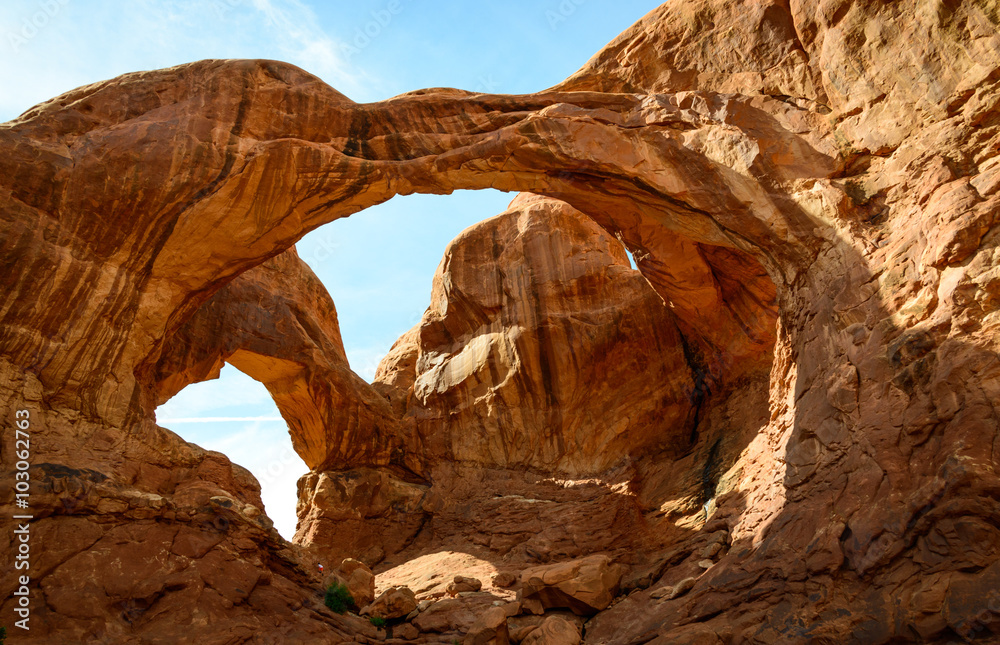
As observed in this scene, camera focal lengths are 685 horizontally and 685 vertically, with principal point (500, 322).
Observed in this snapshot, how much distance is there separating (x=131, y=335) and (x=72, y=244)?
2070 millimetres

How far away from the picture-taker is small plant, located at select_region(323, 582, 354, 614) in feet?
43.2

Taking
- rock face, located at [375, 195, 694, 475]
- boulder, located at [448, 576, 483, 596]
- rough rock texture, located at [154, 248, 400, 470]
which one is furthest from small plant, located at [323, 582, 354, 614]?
rough rock texture, located at [154, 248, 400, 470]

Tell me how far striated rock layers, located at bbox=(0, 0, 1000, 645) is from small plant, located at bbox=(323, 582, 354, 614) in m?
0.58

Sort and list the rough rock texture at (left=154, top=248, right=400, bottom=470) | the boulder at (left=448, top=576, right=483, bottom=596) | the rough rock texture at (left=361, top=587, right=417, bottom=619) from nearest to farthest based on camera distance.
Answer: the rough rock texture at (left=361, top=587, right=417, bottom=619) < the boulder at (left=448, top=576, right=483, bottom=596) < the rough rock texture at (left=154, top=248, right=400, bottom=470)

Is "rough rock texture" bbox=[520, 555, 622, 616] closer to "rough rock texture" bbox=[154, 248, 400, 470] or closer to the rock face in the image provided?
the rock face

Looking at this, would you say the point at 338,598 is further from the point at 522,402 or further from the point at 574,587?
the point at 522,402

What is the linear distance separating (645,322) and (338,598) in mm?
12230

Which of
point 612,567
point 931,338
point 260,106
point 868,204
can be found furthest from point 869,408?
point 260,106

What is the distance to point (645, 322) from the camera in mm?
21219

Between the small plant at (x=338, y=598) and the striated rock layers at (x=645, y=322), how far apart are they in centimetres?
58

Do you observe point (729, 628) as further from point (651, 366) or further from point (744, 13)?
point (744, 13)

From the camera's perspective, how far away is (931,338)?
34.6 feet

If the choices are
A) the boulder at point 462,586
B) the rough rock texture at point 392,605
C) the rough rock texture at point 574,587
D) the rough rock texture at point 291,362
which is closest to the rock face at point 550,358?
the rough rock texture at point 291,362

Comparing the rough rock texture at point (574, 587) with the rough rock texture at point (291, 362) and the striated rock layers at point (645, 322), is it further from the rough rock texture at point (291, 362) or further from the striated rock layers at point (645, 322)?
the rough rock texture at point (291, 362)
